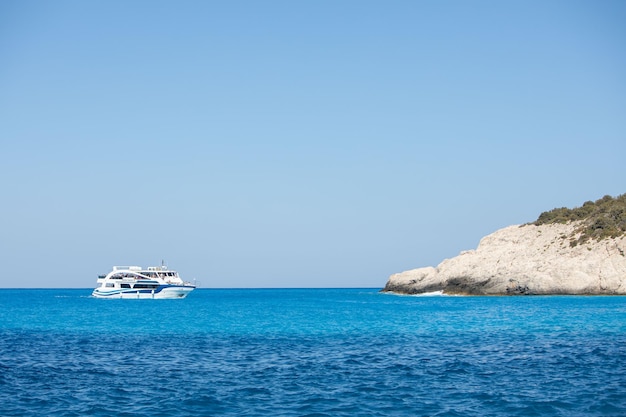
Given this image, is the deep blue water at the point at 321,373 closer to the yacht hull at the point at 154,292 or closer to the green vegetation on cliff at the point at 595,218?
the green vegetation on cliff at the point at 595,218

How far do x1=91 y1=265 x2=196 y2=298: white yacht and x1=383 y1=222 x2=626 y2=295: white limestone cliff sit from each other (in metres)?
53.0

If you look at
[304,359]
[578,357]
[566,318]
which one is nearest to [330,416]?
[304,359]

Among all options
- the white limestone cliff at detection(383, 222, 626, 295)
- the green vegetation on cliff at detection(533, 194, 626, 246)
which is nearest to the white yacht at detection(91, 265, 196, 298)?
the white limestone cliff at detection(383, 222, 626, 295)

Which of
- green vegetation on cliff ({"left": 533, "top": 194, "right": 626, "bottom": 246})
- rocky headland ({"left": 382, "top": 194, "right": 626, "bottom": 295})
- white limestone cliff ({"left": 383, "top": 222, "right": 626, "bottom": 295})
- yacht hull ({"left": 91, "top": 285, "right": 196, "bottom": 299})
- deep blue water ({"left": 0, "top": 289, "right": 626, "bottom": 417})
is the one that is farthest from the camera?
yacht hull ({"left": 91, "top": 285, "right": 196, "bottom": 299})

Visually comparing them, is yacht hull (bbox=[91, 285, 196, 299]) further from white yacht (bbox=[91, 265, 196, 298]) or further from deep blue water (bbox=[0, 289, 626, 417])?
A: deep blue water (bbox=[0, 289, 626, 417])

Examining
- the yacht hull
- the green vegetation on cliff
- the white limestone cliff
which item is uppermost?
the green vegetation on cliff

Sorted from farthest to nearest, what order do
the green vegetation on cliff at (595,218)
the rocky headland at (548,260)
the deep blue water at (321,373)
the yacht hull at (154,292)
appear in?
the yacht hull at (154,292) < the green vegetation on cliff at (595,218) < the rocky headland at (548,260) < the deep blue water at (321,373)

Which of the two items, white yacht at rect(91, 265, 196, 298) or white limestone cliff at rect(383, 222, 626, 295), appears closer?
white limestone cliff at rect(383, 222, 626, 295)

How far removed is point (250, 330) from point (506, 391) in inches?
1172

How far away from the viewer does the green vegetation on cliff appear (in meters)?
112

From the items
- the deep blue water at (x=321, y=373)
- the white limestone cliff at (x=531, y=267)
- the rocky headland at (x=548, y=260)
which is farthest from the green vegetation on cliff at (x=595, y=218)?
the deep blue water at (x=321, y=373)

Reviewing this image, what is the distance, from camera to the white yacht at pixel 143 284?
12425 cm

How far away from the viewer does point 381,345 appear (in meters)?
37.3

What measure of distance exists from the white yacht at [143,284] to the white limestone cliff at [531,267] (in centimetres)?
5297
